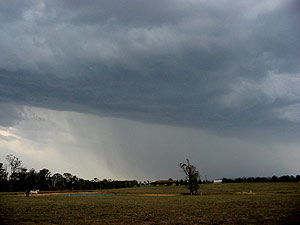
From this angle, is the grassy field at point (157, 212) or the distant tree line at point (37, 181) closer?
the grassy field at point (157, 212)

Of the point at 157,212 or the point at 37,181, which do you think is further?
the point at 37,181

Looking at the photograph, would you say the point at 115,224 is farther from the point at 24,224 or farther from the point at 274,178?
the point at 274,178

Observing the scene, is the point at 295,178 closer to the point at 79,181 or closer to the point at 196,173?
the point at 196,173

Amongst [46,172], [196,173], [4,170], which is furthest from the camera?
[46,172]

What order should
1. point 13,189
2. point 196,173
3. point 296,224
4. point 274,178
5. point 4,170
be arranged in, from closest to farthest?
point 296,224
point 196,173
point 13,189
point 4,170
point 274,178

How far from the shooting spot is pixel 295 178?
186250mm

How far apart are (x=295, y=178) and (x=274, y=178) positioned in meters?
13.0

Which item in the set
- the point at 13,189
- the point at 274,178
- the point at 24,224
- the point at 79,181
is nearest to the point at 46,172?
the point at 79,181

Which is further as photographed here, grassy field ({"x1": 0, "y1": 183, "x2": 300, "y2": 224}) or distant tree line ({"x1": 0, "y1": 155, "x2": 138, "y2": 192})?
distant tree line ({"x1": 0, "y1": 155, "x2": 138, "y2": 192})

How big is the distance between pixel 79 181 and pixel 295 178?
147227 millimetres

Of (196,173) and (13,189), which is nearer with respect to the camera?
(196,173)

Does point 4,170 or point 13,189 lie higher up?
point 4,170

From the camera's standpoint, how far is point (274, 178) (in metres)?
192

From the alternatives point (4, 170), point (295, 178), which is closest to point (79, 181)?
point (4, 170)
